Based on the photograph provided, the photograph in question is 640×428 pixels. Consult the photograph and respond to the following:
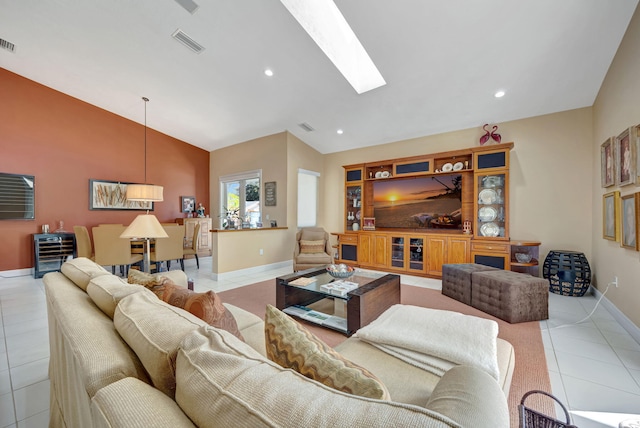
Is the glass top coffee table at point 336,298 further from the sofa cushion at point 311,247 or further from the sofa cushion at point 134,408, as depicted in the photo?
the sofa cushion at point 134,408

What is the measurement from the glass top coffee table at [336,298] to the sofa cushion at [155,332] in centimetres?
168

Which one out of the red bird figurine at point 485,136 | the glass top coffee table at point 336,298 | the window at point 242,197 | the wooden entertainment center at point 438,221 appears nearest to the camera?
the glass top coffee table at point 336,298

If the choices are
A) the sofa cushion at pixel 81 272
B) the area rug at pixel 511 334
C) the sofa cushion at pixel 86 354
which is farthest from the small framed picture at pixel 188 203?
the sofa cushion at pixel 86 354

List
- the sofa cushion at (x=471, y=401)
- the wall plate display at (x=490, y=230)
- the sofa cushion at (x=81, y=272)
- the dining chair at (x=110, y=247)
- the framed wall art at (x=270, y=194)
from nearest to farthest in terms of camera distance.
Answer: the sofa cushion at (x=471, y=401) → the sofa cushion at (x=81, y=272) → the dining chair at (x=110, y=247) → the wall plate display at (x=490, y=230) → the framed wall art at (x=270, y=194)

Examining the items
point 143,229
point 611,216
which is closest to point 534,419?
point 143,229

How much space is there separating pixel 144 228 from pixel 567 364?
367cm

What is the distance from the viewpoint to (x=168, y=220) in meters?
6.64

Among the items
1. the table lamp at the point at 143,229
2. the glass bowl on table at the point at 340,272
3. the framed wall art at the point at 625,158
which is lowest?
the glass bowl on table at the point at 340,272

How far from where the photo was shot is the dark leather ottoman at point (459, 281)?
326cm

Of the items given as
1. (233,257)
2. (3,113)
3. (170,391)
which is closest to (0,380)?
(170,391)

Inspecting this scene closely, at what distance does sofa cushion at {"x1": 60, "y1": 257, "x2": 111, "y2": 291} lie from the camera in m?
1.50

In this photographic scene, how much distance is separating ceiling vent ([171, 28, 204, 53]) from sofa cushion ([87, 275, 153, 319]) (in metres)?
3.29

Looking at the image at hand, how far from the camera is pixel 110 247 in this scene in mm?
4129

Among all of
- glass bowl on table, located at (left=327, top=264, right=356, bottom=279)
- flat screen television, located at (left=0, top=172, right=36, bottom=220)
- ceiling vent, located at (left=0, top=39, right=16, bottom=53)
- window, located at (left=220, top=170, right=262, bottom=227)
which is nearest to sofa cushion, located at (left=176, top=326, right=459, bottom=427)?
glass bowl on table, located at (left=327, top=264, right=356, bottom=279)
